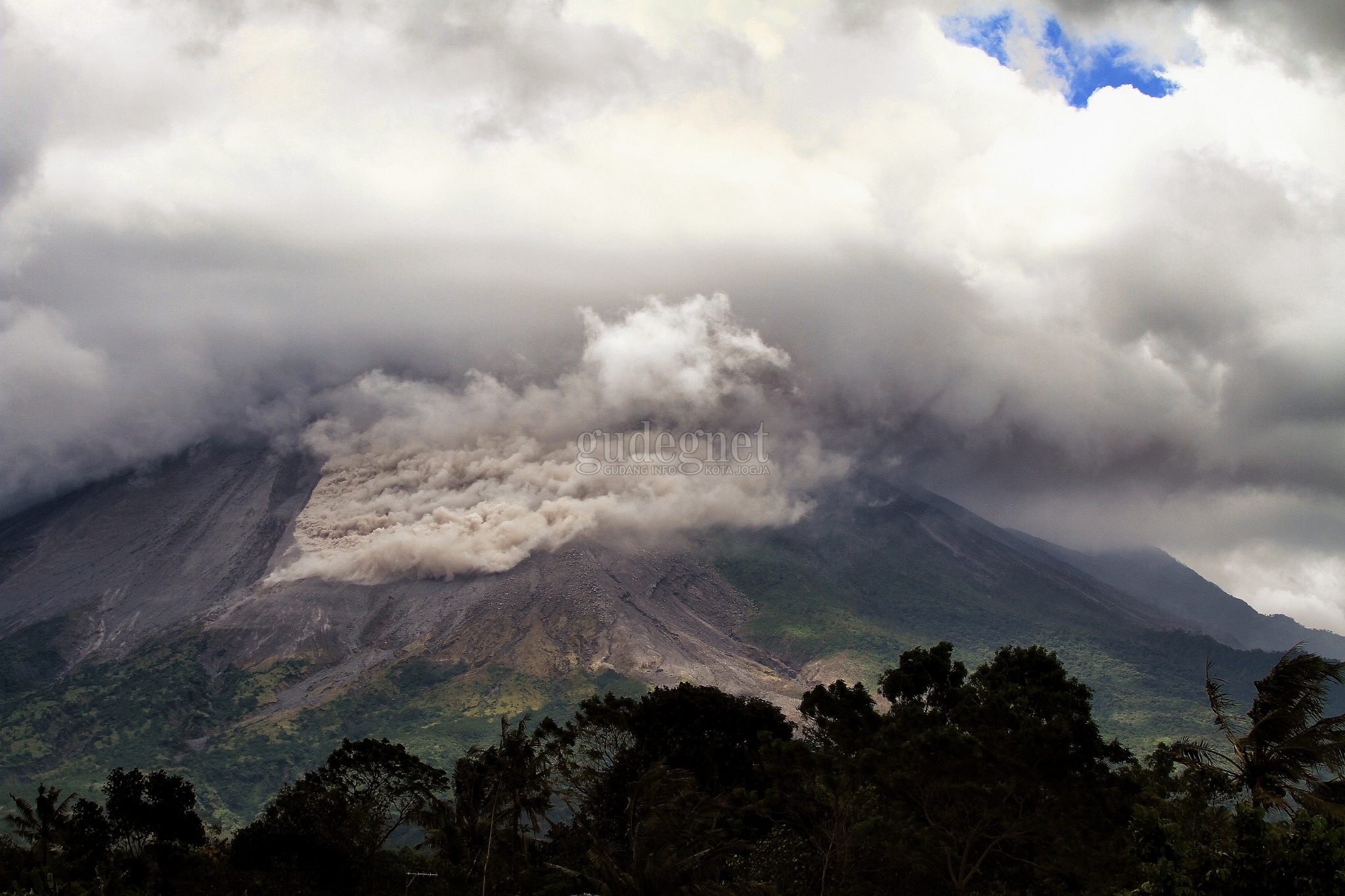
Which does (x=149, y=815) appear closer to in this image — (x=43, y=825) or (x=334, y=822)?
(x=43, y=825)

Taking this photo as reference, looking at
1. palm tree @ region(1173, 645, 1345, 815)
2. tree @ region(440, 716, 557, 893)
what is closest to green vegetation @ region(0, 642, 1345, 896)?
palm tree @ region(1173, 645, 1345, 815)

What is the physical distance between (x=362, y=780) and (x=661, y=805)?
26.6 meters

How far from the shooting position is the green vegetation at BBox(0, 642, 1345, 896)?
25797 millimetres

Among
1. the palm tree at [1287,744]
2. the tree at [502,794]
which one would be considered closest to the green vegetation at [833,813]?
the palm tree at [1287,744]

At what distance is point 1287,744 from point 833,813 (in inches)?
579

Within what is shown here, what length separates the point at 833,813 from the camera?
34.2 m

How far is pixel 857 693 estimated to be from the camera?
5141 cm

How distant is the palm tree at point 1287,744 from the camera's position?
83.9 ft

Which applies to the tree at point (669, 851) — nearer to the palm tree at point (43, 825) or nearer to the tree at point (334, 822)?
the tree at point (334, 822)

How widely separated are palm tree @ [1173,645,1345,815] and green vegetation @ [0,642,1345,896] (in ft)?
0.22

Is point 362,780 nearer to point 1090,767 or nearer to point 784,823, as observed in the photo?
point 784,823

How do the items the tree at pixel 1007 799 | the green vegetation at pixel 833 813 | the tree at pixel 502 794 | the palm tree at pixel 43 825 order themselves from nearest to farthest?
the green vegetation at pixel 833 813 → the tree at pixel 1007 799 → the tree at pixel 502 794 → the palm tree at pixel 43 825

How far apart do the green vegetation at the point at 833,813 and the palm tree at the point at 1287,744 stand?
0.22ft

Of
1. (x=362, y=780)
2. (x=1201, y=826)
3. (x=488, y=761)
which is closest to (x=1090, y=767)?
(x=1201, y=826)
